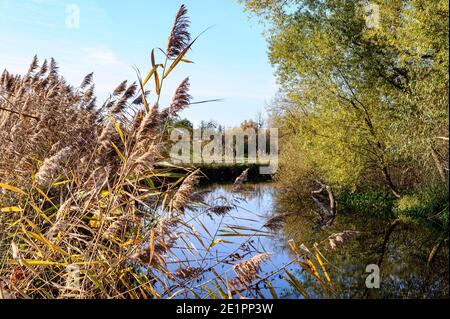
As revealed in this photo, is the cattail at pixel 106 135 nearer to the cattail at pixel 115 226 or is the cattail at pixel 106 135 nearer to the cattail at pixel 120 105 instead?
the cattail at pixel 115 226

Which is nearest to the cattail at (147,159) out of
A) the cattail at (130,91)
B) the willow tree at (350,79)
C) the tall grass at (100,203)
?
the tall grass at (100,203)

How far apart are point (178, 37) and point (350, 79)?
12139 mm

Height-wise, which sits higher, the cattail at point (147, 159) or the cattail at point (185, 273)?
the cattail at point (147, 159)

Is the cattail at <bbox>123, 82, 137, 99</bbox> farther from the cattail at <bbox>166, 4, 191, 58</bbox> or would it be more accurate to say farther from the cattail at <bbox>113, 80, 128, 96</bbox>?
the cattail at <bbox>166, 4, 191, 58</bbox>

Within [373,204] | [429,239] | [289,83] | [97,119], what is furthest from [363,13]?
[97,119]

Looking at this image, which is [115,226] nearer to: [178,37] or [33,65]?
[178,37]

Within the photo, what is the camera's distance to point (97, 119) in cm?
406

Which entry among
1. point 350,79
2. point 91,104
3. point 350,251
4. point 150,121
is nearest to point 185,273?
point 150,121

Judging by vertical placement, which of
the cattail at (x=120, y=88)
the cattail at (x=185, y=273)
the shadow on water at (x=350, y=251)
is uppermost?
the cattail at (x=120, y=88)

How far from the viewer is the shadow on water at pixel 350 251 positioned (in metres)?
3.73

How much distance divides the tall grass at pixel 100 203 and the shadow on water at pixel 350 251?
1.11 feet

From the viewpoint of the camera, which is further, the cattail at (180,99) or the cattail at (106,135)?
the cattail at (106,135)

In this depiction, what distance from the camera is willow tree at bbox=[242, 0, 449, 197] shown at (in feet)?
38.6

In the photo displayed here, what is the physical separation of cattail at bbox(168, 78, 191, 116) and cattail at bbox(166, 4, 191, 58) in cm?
16
